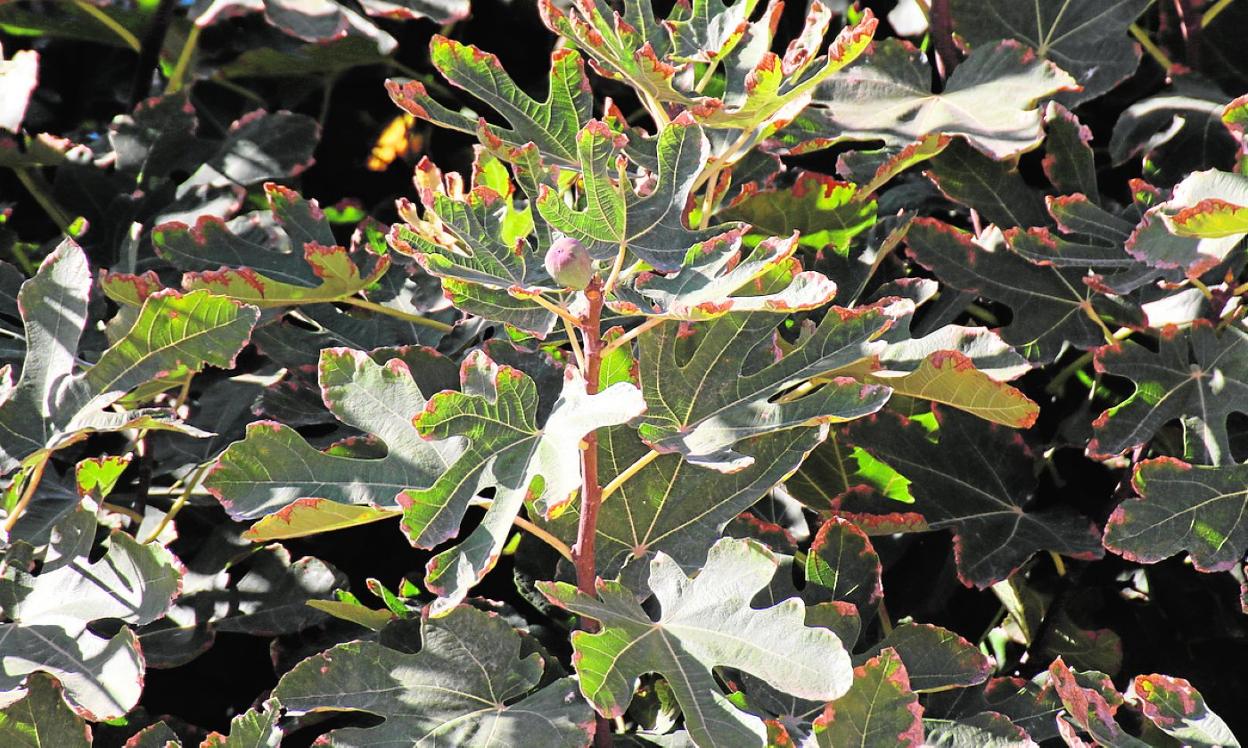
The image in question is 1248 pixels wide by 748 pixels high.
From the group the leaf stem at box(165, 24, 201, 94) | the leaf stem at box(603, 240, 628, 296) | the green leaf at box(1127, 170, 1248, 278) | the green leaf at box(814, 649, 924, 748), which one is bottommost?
the green leaf at box(814, 649, 924, 748)

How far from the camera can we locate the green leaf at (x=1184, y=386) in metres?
1.17

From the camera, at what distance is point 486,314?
92 centimetres

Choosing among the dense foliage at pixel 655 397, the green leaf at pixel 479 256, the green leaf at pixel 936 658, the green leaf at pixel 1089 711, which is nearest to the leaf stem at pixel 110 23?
the dense foliage at pixel 655 397

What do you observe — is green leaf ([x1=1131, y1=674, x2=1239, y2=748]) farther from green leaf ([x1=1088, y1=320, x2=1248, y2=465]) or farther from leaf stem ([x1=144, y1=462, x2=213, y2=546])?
leaf stem ([x1=144, y1=462, x2=213, y2=546])

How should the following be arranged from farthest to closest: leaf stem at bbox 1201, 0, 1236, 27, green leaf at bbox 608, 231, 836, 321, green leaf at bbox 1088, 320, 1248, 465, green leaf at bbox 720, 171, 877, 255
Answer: leaf stem at bbox 1201, 0, 1236, 27
green leaf at bbox 720, 171, 877, 255
green leaf at bbox 1088, 320, 1248, 465
green leaf at bbox 608, 231, 836, 321

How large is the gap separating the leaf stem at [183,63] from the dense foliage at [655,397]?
12mm

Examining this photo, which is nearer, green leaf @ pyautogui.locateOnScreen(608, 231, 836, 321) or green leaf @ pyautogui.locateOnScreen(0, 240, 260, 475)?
green leaf @ pyautogui.locateOnScreen(608, 231, 836, 321)

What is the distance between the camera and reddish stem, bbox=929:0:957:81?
1441 mm

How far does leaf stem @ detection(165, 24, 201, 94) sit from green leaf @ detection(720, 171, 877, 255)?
79 centimetres

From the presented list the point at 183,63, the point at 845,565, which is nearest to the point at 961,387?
the point at 845,565

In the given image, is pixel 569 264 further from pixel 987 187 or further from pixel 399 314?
pixel 987 187

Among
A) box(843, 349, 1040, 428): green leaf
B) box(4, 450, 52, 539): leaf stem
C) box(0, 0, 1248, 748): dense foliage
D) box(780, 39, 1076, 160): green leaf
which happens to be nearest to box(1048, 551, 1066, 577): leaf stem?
box(0, 0, 1248, 748): dense foliage

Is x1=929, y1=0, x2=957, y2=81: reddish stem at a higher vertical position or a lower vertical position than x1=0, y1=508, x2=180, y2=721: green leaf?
higher

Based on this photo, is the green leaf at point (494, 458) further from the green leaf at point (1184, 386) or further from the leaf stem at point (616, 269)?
the green leaf at point (1184, 386)
